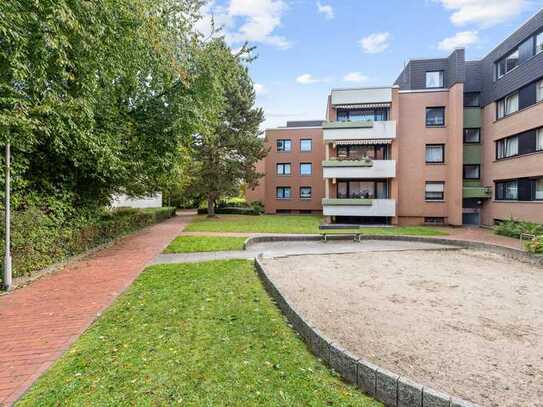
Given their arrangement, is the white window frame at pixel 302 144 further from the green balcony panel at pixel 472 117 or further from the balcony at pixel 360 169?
the green balcony panel at pixel 472 117

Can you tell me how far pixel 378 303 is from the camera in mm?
6211

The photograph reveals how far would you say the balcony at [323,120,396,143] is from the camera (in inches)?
885

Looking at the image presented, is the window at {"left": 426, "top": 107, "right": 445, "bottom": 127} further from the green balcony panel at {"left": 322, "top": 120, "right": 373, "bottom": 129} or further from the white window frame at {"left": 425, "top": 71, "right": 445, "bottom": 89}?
the green balcony panel at {"left": 322, "top": 120, "right": 373, "bottom": 129}

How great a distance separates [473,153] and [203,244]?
22.0 metres

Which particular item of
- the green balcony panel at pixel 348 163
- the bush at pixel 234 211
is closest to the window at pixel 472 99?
the green balcony panel at pixel 348 163

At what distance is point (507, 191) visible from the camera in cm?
2006

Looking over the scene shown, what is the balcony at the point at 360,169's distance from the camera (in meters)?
22.5

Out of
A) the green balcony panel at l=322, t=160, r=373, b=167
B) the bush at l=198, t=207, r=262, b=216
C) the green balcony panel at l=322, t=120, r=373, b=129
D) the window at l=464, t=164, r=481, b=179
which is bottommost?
the bush at l=198, t=207, r=262, b=216

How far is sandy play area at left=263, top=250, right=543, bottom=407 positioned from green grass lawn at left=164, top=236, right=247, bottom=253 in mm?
3227

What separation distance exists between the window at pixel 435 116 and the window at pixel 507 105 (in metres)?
3.57

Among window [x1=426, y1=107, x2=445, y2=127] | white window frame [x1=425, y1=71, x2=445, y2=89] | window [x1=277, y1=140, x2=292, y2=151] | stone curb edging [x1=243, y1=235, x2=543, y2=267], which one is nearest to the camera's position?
stone curb edging [x1=243, y1=235, x2=543, y2=267]

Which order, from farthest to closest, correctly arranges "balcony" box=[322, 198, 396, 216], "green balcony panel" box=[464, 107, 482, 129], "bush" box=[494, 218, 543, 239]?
"green balcony panel" box=[464, 107, 482, 129]
"balcony" box=[322, 198, 396, 216]
"bush" box=[494, 218, 543, 239]

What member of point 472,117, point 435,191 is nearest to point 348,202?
point 435,191

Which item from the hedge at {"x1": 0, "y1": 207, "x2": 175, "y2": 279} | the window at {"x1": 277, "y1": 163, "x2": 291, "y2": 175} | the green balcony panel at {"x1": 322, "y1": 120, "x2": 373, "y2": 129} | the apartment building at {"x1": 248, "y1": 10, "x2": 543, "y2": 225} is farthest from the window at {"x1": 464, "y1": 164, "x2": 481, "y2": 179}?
the hedge at {"x1": 0, "y1": 207, "x2": 175, "y2": 279}
